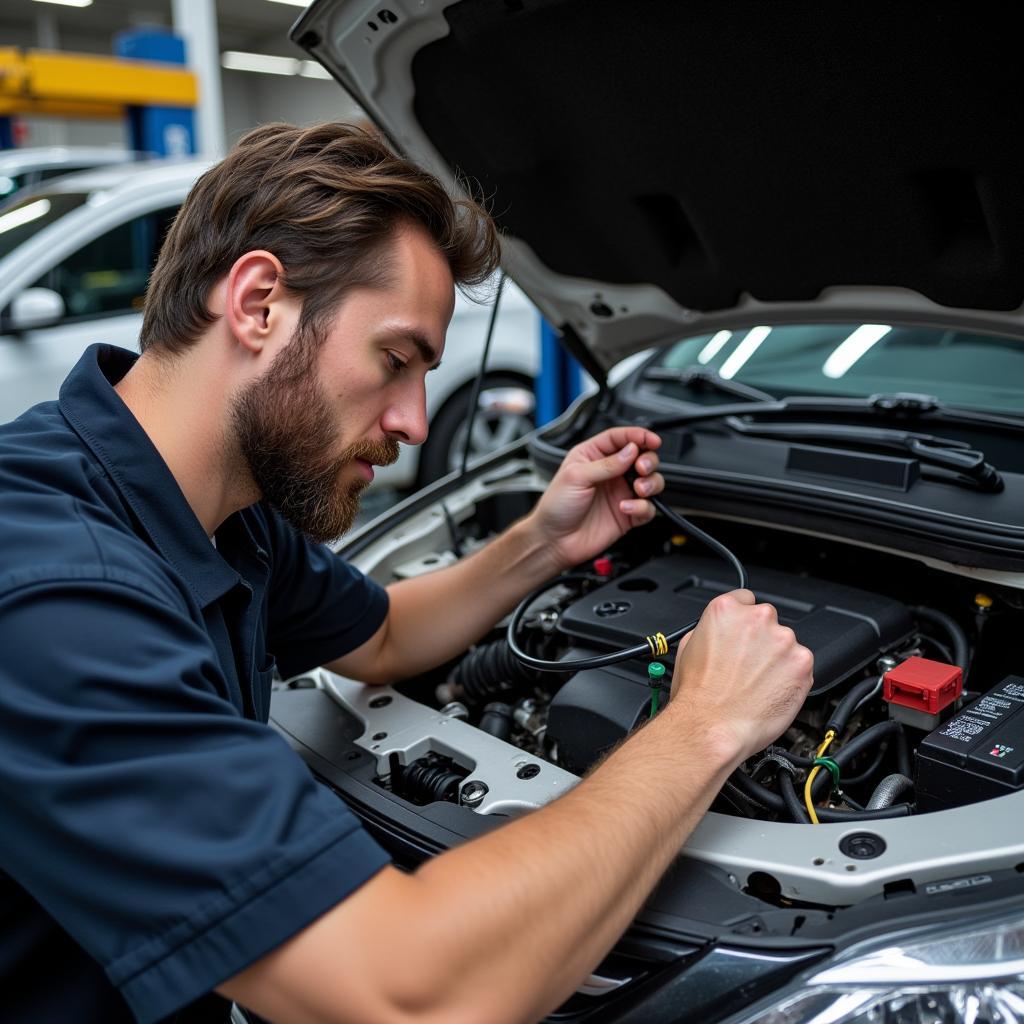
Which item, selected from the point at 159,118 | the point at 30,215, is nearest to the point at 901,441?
the point at 30,215

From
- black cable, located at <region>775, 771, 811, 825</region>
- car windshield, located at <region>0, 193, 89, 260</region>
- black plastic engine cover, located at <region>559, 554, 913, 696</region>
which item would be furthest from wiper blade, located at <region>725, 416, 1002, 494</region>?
car windshield, located at <region>0, 193, 89, 260</region>

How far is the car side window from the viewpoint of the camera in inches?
141

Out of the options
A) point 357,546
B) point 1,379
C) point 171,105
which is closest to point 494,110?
point 357,546

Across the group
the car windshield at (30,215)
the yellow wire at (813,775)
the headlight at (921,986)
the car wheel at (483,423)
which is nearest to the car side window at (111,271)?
the car windshield at (30,215)

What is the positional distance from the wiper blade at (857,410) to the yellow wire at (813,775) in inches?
27.8

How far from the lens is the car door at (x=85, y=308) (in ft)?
11.1

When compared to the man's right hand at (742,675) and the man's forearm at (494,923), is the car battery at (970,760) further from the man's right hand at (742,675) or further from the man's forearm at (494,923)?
the man's forearm at (494,923)

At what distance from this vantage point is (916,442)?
5.13 ft

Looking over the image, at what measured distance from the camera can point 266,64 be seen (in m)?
17.1

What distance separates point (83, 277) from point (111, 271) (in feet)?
0.34

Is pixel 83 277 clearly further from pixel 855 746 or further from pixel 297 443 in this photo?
pixel 855 746

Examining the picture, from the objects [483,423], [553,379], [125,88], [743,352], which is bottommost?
[483,423]

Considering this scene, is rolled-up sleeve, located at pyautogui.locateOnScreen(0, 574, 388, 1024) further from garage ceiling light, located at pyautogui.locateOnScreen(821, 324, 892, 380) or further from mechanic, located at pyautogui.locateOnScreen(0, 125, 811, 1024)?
garage ceiling light, located at pyautogui.locateOnScreen(821, 324, 892, 380)

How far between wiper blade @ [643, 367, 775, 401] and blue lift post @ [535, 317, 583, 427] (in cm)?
146
